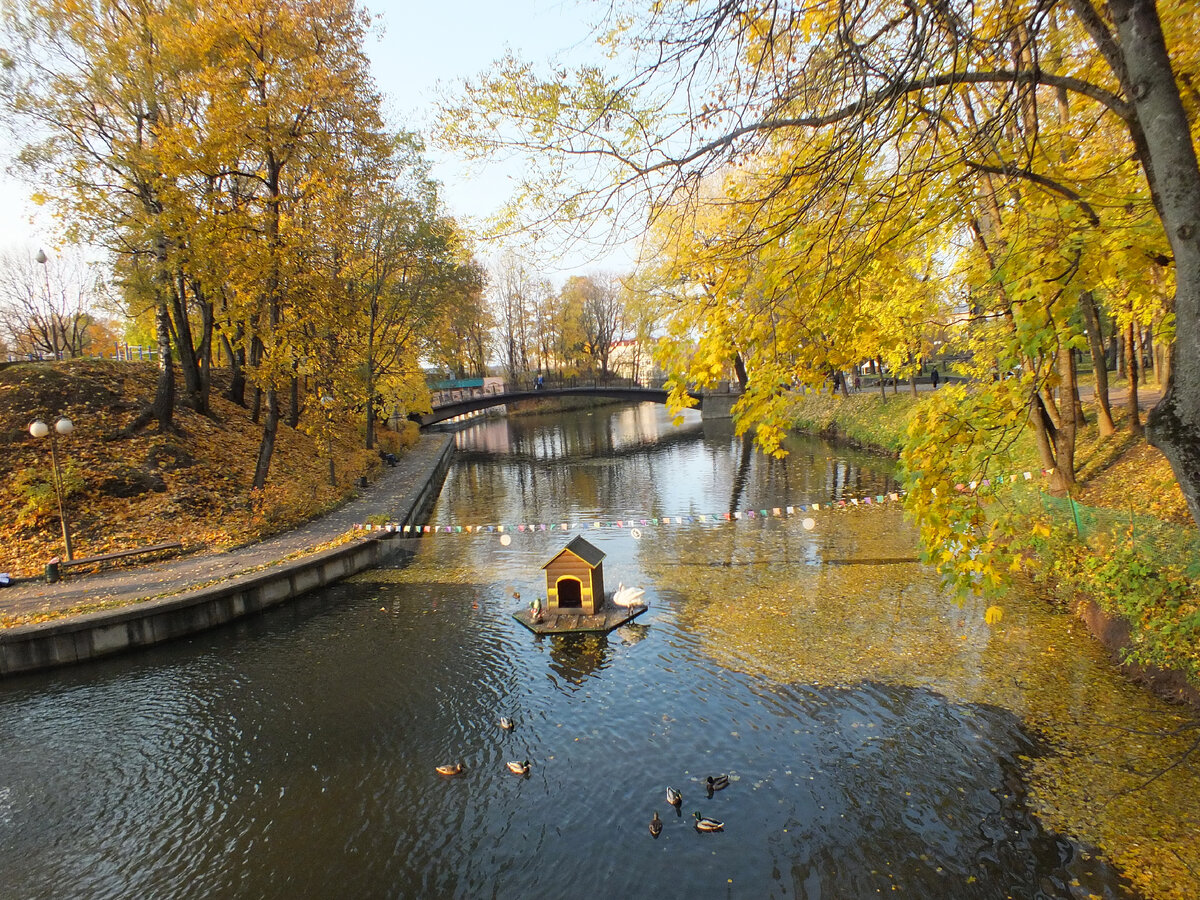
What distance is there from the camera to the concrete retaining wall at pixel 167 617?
10586 mm

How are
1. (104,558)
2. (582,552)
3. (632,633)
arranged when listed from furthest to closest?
(104,558)
(582,552)
(632,633)

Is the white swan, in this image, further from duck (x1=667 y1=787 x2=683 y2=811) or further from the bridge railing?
the bridge railing

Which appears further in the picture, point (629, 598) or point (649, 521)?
point (649, 521)

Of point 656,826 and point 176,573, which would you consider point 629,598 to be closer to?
point 656,826

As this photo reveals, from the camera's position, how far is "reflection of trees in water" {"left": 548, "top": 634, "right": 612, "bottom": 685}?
9.99 meters

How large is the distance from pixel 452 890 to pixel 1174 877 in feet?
20.6

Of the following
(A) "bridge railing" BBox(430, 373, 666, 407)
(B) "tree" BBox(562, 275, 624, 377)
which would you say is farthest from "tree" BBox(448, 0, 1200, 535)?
(B) "tree" BBox(562, 275, 624, 377)

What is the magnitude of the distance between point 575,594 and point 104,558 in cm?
1022

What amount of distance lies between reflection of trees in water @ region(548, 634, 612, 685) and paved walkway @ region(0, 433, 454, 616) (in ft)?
23.9

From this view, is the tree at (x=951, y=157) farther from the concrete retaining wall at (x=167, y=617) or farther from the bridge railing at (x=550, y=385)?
the bridge railing at (x=550, y=385)

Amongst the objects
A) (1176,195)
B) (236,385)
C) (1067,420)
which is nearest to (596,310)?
(236,385)

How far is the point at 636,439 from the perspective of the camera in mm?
41531

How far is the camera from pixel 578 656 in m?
10.6

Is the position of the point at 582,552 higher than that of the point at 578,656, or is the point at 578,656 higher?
the point at 582,552
